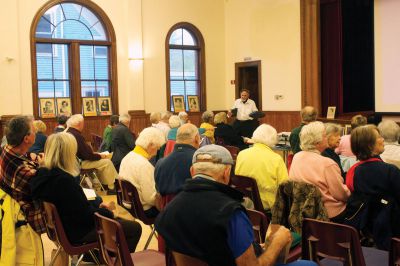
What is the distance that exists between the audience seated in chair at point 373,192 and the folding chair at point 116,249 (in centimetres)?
142

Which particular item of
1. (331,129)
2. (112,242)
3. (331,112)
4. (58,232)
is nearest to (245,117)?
(331,112)

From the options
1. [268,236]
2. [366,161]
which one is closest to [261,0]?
[366,161]

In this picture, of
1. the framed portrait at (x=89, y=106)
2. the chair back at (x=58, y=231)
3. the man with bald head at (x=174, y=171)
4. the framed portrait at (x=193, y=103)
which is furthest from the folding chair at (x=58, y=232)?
the framed portrait at (x=193, y=103)

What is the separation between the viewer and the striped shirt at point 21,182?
3.85 metres

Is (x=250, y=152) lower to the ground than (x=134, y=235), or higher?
higher

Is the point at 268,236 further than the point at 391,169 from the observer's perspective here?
No

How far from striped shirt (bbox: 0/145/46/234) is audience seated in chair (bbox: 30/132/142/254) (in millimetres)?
132

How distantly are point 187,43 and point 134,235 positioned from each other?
9926mm

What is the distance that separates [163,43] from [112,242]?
Result: 1031 centimetres

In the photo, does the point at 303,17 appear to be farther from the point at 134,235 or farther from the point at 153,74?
the point at 134,235

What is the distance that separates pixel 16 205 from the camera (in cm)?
384

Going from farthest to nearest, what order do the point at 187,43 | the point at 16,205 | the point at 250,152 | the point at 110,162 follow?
the point at 187,43
the point at 110,162
the point at 250,152
the point at 16,205

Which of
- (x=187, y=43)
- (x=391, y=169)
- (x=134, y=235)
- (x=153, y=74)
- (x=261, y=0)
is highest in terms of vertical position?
(x=261, y=0)

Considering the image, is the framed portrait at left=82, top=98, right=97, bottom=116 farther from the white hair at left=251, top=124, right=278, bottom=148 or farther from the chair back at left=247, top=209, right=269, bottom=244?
the chair back at left=247, top=209, right=269, bottom=244
